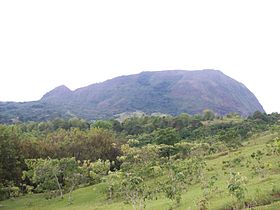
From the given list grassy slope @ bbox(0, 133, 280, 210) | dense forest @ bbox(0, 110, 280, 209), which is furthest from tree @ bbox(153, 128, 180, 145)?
grassy slope @ bbox(0, 133, 280, 210)

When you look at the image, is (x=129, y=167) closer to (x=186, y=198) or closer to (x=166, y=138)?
(x=186, y=198)

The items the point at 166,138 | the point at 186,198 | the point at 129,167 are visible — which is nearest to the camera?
the point at 186,198

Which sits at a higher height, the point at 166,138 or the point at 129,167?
the point at 166,138

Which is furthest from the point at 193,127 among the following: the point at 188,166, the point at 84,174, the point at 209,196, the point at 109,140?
the point at 209,196

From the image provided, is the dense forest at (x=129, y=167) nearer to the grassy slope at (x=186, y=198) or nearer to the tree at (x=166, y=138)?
the tree at (x=166, y=138)

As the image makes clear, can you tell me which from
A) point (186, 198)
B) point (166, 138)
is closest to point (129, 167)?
point (186, 198)

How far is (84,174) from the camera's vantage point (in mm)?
56656

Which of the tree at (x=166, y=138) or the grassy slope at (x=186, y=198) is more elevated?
the tree at (x=166, y=138)

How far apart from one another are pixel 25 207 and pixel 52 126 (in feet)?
320

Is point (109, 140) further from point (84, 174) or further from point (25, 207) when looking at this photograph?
point (25, 207)

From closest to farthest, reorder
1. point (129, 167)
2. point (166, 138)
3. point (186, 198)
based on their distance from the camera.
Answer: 1. point (186, 198)
2. point (129, 167)
3. point (166, 138)

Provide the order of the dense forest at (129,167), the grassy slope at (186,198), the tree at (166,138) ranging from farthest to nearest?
the tree at (166,138), the dense forest at (129,167), the grassy slope at (186,198)

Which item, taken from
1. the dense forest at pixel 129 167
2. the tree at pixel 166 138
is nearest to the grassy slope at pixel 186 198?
the dense forest at pixel 129 167

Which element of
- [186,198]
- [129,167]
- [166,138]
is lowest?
[186,198]
